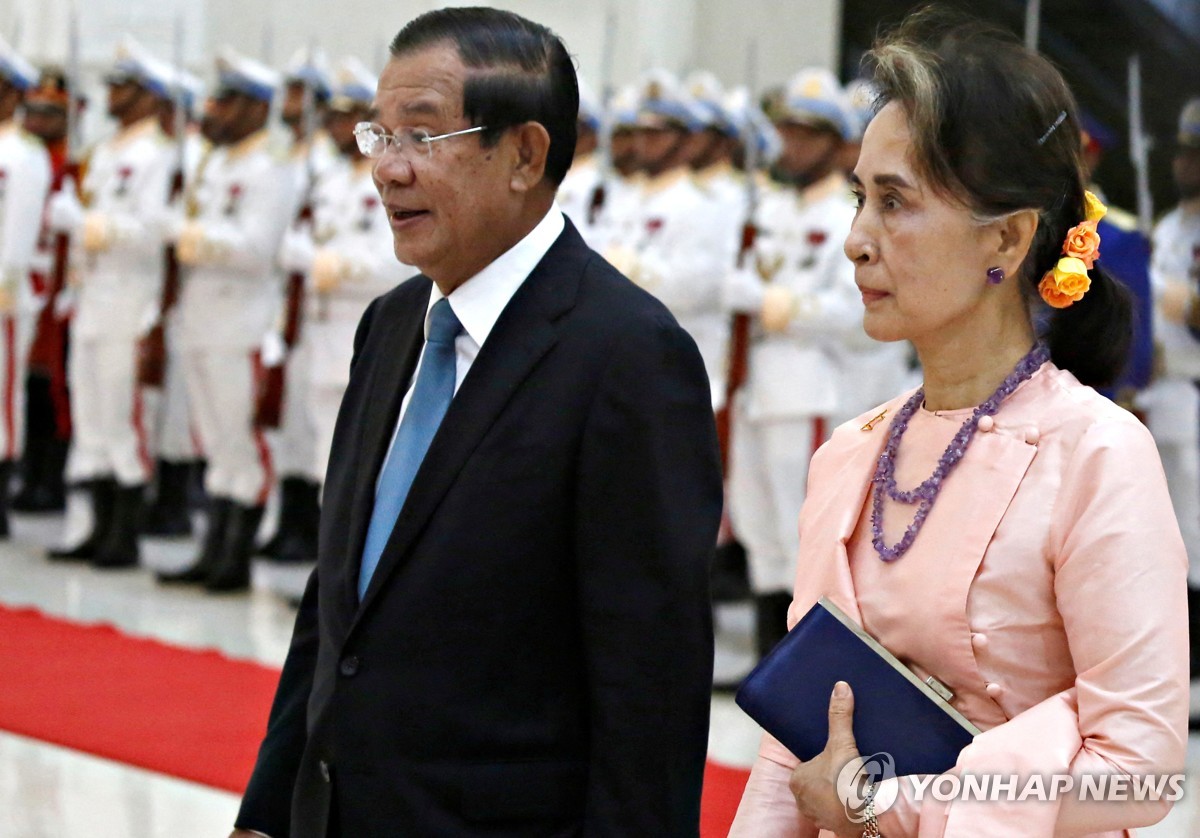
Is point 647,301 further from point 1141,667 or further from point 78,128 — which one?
point 78,128

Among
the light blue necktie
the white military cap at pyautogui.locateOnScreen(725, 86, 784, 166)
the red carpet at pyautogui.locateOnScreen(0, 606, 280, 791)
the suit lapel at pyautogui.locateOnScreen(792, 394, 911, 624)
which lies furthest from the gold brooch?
the white military cap at pyautogui.locateOnScreen(725, 86, 784, 166)

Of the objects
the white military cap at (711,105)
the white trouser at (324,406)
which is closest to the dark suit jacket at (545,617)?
the white trouser at (324,406)

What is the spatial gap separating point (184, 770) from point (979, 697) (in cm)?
296

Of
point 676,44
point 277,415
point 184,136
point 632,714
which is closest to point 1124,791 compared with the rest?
point 632,714

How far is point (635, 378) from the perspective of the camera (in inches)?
67.9

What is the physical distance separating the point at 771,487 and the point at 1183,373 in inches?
55.5

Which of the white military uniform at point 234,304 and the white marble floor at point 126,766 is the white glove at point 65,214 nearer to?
the white military uniform at point 234,304

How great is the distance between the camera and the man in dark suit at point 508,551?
1.69m

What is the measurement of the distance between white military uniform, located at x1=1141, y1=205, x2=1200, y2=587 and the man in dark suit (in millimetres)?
3884

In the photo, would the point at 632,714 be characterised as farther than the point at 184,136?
No

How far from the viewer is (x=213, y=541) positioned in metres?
7.02

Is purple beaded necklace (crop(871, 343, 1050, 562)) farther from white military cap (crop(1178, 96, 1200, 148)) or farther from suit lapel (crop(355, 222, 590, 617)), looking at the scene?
white military cap (crop(1178, 96, 1200, 148))

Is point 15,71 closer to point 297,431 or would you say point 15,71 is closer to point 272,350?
point 272,350

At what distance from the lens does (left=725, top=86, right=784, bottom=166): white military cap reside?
19.7 ft
